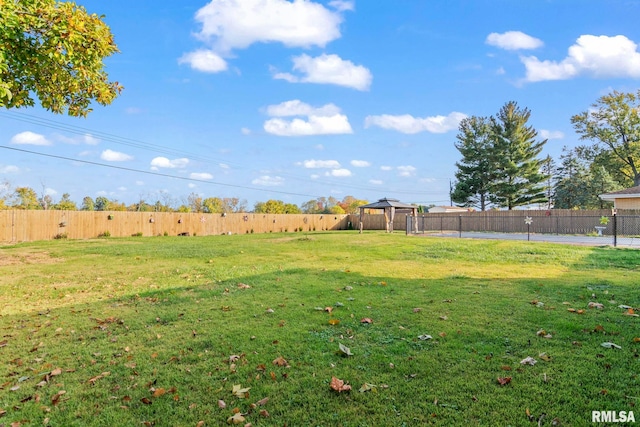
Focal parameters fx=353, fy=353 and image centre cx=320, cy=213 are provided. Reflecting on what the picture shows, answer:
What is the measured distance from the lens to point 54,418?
2277mm

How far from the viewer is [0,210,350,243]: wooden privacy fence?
17797 mm

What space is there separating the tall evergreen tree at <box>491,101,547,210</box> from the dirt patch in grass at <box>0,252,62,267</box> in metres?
33.4

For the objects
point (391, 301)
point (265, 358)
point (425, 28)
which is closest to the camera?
point (265, 358)

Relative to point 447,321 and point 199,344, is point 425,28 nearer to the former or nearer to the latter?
point 447,321

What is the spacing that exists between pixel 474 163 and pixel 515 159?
3584mm

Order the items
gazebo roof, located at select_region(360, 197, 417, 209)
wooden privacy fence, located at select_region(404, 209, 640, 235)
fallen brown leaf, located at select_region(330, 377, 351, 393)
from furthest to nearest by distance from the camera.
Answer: gazebo roof, located at select_region(360, 197, 417, 209) < wooden privacy fence, located at select_region(404, 209, 640, 235) < fallen brown leaf, located at select_region(330, 377, 351, 393)

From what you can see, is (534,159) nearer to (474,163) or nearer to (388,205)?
(474,163)

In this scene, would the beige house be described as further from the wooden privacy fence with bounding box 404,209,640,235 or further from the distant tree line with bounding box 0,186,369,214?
the distant tree line with bounding box 0,186,369,214

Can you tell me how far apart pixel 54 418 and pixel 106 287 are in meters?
4.88

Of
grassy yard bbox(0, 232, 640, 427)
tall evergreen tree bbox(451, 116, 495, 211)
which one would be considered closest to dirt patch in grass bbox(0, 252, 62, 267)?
grassy yard bbox(0, 232, 640, 427)

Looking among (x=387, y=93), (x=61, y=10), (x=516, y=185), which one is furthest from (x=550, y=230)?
(x=61, y=10)

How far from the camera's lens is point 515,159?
32594mm

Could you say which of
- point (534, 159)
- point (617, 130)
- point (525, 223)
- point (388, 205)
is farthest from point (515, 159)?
point (388, 205)

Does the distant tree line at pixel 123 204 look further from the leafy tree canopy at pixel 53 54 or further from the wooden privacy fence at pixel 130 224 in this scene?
the leafy tree canopy at pixel 53 54
